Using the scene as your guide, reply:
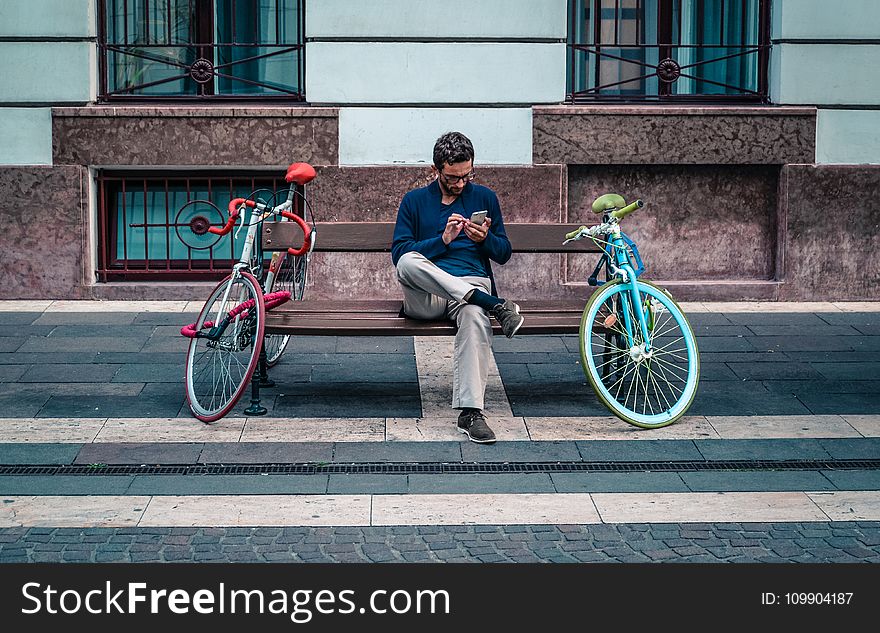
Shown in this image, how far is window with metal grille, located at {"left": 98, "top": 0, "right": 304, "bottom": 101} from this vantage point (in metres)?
10.5

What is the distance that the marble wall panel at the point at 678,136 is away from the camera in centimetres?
1025

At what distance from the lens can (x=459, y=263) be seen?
711 centimetres

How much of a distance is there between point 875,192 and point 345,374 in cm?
484

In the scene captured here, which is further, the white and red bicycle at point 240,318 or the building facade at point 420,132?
the building facade at point 420,132

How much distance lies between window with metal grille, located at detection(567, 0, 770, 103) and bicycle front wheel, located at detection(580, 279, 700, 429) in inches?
149

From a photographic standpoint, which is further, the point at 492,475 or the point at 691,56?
the point at 691,56

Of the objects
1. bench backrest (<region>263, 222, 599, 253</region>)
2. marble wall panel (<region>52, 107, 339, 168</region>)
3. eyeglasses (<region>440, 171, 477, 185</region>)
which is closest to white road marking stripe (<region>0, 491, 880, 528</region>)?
eyeglasses (<region>440, 171, 477, 185</region>)

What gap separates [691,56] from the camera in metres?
10.8

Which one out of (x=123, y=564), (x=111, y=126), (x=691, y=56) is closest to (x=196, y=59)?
(x=111, y=126)

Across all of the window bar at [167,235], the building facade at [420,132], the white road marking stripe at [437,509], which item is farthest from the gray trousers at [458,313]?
the window bar at [167,235]

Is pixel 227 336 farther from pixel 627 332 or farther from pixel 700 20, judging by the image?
pixel 700 20

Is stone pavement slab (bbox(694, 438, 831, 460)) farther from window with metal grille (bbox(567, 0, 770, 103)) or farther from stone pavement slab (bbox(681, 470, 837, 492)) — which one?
window with metal grille (bbox(567, 0, 770, 103))

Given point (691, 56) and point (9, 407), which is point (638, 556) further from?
point (691, 56)

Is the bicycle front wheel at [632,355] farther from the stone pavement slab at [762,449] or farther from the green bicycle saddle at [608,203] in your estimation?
the green bicycle saddle at [608,203]
